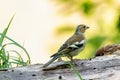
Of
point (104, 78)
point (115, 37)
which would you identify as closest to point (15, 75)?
point (104, 78)

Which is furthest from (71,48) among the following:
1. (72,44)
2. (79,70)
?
(79,70)

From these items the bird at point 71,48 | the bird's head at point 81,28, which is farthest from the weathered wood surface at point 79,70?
the bird's head at point 81,28

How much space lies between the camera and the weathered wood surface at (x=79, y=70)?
276 inches

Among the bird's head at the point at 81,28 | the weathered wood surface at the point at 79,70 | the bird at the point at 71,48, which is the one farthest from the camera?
the bird's head at the point at 81,28

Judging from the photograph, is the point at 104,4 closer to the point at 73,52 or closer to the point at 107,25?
the point at 107,25

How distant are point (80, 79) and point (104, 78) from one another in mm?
257

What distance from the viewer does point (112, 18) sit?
29.8 feet

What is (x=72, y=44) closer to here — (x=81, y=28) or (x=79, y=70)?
(x=79, y=70)

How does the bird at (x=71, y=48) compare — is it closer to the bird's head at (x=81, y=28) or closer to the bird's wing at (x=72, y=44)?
the bird's wing at (x=72, y=44)

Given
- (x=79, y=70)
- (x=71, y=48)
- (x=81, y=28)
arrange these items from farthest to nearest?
(x=81, y=28) → (x=71, y=48) → (x=79, y=70)

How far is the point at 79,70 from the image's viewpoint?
725 cm

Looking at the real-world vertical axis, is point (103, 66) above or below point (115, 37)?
below

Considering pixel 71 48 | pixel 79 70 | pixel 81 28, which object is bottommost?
pixel 79 70

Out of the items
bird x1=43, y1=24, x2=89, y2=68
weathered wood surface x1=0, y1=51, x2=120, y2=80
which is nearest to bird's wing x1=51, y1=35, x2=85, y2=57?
bird x1=43, y1=24, x2=89, y2=68
